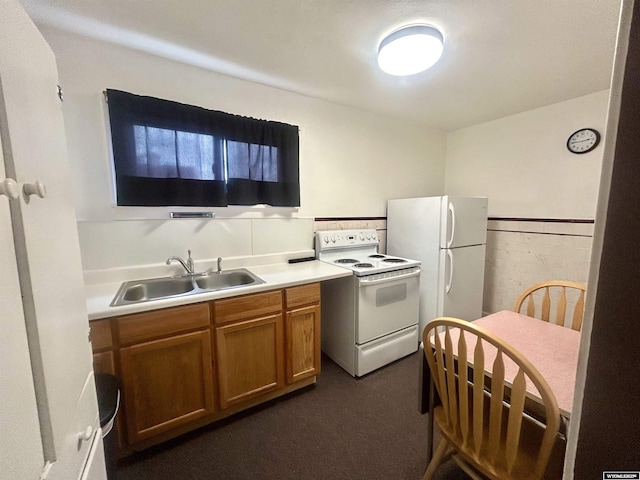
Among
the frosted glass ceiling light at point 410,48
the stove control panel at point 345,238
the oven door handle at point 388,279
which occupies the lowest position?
the oven door handle at point 388,279

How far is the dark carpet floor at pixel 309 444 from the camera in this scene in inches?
56.4

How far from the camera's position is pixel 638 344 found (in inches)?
12.9

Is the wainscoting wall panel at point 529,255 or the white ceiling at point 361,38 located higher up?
the white ceiling at point 361,38

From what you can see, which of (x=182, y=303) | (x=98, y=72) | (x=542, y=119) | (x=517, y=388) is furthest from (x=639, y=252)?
(x=542, y=119)

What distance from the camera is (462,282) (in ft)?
9.10

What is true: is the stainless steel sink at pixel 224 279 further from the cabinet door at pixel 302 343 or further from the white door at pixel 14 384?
the white door at pixel 14 384

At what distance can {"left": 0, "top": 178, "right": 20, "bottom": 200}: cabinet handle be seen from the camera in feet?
1.52

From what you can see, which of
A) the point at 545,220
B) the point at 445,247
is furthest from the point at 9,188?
the point at 545,220

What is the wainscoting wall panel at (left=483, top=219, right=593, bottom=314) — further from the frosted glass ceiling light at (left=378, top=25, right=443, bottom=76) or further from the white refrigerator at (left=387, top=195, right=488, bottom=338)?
the frosted glass ceiling light at (left=378, top=25, right=443, bottom=76)

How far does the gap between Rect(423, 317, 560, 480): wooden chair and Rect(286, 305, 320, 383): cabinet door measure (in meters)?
0.96

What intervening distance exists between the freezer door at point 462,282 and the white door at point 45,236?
2638mm

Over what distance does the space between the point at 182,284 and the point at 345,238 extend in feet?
5.07

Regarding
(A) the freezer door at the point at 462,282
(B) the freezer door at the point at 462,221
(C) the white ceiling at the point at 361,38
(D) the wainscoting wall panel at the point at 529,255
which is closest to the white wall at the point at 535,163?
(D) the wainscoting wall panel at the point at 529,255
